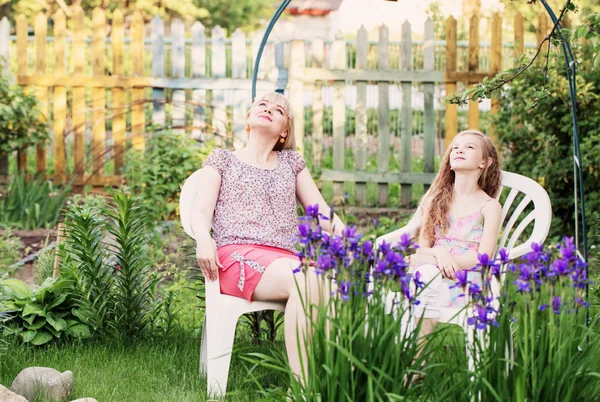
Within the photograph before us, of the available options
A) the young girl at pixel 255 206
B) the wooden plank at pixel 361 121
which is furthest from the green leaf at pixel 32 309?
the wooden plank at pixel 361 121

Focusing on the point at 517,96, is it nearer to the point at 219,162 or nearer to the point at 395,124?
the point at 395,124

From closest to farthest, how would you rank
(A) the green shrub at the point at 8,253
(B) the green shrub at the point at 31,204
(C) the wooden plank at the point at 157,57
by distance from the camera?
(A) the green shrub at the point at 8,253, (B) the green shrub at the point at 31,204, (C) the wooden plank at the point at 157,57

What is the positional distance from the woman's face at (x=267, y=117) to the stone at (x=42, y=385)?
1.15 metres

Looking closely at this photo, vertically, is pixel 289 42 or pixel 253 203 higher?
pixel 289 42

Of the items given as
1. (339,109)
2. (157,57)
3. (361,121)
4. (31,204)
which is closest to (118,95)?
(157,57)

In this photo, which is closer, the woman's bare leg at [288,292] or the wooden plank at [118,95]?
the woman's bare leg at [288,292]

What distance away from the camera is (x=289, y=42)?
7195mm

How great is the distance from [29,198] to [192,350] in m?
3.39

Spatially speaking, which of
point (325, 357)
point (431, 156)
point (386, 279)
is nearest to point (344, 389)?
point (325, 357)

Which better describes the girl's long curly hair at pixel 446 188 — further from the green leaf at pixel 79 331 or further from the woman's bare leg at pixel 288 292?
the green leaf at pixel 79 331

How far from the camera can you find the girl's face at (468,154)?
302cm

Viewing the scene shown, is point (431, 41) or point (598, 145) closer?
point (598, 145)

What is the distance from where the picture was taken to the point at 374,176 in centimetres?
713

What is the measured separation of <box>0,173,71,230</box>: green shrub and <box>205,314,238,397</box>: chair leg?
11.4ft
